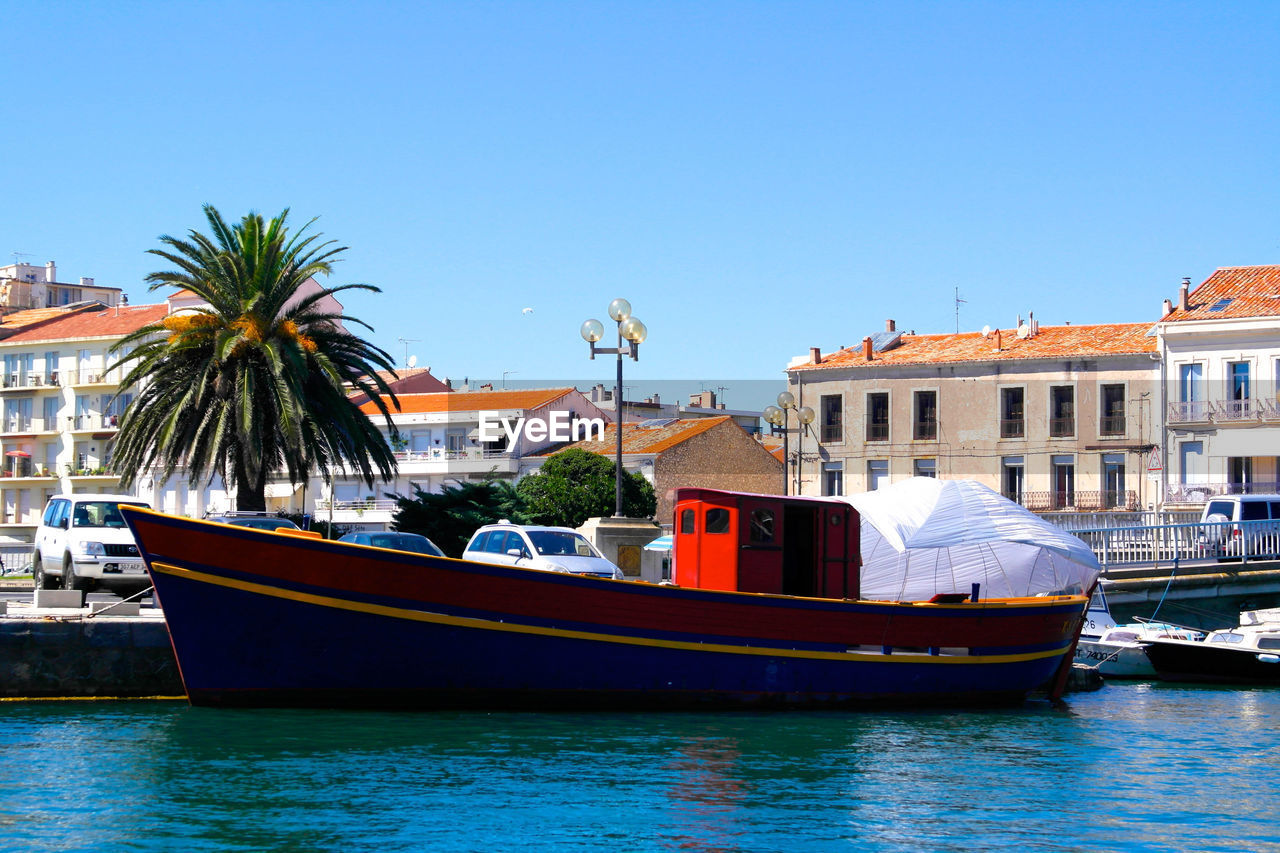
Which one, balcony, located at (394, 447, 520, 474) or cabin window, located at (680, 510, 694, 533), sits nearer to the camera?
cabin window, located at (680, 510, 694, 533)

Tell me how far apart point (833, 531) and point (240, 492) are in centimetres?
1664

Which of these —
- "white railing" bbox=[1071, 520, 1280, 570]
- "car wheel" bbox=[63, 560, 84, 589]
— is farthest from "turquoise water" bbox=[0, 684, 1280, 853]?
"white railing" bbox=[1071, 520, 1280, 570]

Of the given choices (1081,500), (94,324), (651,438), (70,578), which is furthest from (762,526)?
(94,324)

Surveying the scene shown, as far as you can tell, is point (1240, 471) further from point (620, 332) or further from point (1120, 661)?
point (620, 332)

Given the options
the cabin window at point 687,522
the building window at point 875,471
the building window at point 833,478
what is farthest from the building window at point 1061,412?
the cabin window at point 687,522

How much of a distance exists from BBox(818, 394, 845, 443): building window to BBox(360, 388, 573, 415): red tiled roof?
46.8 feet

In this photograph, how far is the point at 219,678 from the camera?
62.7 ft

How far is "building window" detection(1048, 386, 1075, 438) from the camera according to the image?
55375 millimetres

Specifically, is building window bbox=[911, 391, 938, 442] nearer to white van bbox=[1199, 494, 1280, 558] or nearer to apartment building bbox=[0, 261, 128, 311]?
white van bbox=[1199, 494, 1280, 558]

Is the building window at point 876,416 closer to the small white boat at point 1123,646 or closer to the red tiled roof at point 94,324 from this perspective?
the small white boat at point 1123,646

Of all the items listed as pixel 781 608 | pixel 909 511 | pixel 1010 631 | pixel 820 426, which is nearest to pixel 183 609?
pixel 781 608

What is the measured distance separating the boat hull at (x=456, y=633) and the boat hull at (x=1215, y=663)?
11.1m

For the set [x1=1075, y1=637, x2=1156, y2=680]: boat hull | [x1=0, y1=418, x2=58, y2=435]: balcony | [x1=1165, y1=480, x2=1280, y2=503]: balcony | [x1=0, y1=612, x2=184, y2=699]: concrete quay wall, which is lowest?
[x1=1075, y1=637, x2=1156, y2=680]: boat hull

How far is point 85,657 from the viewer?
67.0 ft
